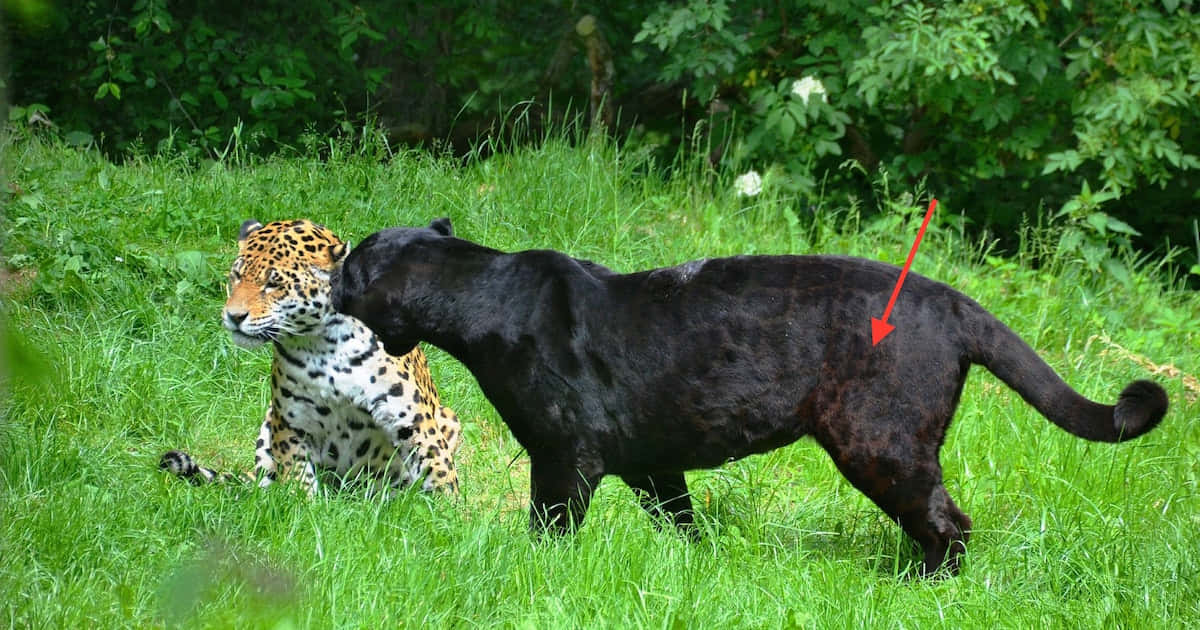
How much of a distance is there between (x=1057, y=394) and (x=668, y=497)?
153 cm

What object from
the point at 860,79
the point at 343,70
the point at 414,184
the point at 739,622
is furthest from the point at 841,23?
the point at 739,622

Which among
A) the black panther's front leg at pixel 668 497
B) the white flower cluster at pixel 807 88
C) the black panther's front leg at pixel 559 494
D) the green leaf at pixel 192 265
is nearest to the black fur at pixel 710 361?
the black panther's front leg at pixel 559 494

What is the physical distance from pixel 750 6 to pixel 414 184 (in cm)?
354

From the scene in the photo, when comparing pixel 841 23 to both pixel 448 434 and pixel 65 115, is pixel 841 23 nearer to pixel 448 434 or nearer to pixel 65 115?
pixel 448 434

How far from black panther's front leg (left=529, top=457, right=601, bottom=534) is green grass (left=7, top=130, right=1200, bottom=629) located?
0.10 metres

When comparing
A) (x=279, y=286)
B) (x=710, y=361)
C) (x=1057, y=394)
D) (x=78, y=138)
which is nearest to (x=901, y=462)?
(x=1057, y=394)

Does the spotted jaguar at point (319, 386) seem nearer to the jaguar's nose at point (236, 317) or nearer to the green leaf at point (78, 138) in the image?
the jaguar's nose at point (236, 317)

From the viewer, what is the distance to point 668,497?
4840 millimetres

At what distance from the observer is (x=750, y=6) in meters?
10.0

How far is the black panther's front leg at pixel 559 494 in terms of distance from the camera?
14.0 ft

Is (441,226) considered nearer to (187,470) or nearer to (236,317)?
(236,317)

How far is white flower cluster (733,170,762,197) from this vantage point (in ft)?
28.0

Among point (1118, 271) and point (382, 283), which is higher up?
point (382, 283)

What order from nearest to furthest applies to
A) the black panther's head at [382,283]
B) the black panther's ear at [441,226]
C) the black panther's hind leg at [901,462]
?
the black panther's hind leg at [901,462] < the black panther's head at [382,283] < the black panther's ear at [441,226]
